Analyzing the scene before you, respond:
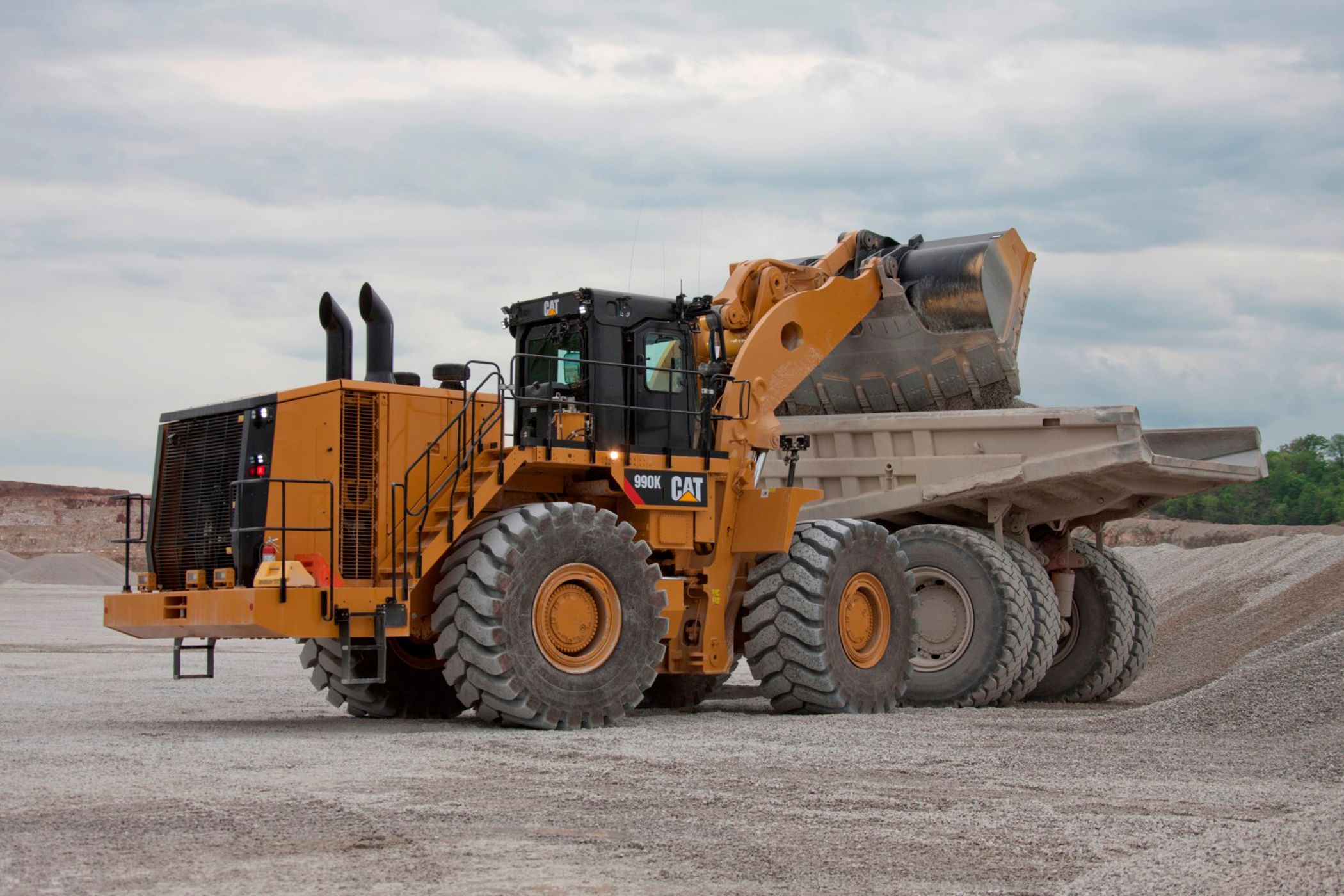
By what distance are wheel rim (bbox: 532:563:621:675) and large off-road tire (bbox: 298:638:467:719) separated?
155 centimetres

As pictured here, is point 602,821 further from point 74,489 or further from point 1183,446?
point 74,489

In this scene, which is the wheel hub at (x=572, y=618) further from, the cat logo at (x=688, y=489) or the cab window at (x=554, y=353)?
the cab window at (x=554, y=353)

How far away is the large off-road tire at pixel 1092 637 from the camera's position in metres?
15.8

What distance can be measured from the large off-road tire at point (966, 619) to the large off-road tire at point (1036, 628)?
0.13m

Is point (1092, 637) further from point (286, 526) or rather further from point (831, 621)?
point (286, 526)

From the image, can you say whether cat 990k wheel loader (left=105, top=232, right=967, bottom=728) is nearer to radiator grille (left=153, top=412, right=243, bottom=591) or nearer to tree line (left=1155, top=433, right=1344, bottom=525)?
radiator grille (left=153, top=412, right=243, bottom=591)

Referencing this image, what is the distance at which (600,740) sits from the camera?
9844mm

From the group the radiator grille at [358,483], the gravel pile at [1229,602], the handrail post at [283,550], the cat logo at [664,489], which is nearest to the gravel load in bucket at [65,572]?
the gravel pile at [1229,602]

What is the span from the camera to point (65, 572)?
194ft

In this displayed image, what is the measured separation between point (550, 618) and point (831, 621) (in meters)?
2.71

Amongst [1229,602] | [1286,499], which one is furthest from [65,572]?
[1286,499]

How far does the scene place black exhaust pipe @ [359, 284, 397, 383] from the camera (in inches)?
442

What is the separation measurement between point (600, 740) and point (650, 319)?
359 centimetres

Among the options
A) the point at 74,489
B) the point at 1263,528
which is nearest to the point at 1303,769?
the point at 1263,528
